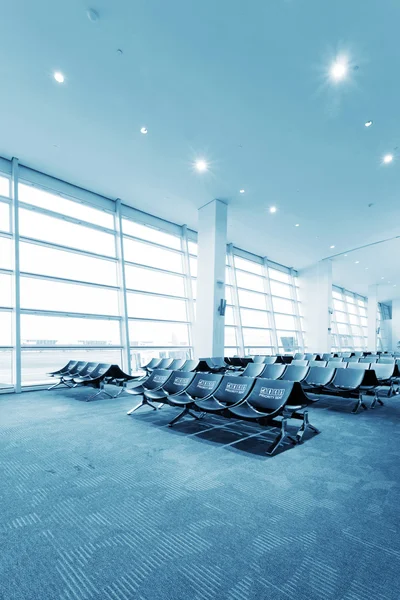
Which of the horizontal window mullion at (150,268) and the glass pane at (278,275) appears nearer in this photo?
the horizontal window mullion at (150,268)

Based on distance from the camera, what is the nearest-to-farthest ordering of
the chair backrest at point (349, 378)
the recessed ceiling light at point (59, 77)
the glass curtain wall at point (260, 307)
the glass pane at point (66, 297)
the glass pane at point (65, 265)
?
the chair backrest at point (349, 378), the recessed ceiling light at point (59, 77), the glass pane at point (66, 297), the glass pane at point (65, 265), the glass curtain wall at point (260, 307)

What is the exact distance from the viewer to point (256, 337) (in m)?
12.8

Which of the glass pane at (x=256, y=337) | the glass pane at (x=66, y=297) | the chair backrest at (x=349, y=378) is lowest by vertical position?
the chair backrest at (x=349, y=378)

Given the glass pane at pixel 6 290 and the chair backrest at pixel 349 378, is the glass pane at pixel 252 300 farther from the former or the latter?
the glass pane at pixel 6 290

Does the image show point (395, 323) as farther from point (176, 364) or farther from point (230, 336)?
point (176, 364)

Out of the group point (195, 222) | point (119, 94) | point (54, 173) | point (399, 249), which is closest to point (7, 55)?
A: point (119, 94)

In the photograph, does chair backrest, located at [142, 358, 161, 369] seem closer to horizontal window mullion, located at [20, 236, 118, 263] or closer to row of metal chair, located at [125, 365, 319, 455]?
row of metal chair, located at [125, 365, 319, 455]

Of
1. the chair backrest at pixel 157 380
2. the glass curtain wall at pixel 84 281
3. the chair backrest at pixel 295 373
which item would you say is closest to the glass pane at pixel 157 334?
the glass curtain wall at pixel 84 281

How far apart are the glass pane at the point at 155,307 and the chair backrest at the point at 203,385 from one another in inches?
194

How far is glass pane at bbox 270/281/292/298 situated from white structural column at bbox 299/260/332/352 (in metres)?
1.15

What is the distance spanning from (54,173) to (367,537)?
9255 mm

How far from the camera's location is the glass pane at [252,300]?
12359mm

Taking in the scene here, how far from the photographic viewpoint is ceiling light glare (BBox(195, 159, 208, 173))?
24.9 feet

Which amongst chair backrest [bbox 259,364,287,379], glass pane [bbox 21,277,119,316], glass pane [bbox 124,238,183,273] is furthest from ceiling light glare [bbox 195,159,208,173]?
chair backrest [bbox 259,364,287,379]
